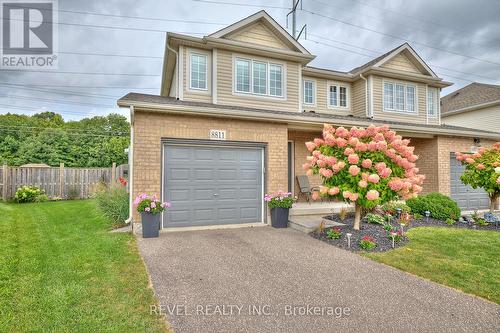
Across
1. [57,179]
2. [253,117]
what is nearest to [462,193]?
[253,117]

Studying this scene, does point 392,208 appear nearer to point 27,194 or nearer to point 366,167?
point 366,167

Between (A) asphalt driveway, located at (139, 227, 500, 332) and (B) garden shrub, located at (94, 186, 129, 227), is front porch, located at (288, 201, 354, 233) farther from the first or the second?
(B) garden shrub, located at (94, 186, 129, 227)

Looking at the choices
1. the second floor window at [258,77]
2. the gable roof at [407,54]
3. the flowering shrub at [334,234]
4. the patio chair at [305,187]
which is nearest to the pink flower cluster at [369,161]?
the flowering shrub at [334,234]

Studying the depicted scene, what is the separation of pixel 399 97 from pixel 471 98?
10027mm

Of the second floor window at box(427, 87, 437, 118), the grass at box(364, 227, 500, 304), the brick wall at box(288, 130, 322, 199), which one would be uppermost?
the second floor window at box(427, 87, 437, 118)

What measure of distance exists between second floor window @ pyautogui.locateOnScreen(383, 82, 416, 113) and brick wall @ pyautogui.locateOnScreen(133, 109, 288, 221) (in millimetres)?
7101

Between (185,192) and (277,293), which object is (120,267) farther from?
(185,192)

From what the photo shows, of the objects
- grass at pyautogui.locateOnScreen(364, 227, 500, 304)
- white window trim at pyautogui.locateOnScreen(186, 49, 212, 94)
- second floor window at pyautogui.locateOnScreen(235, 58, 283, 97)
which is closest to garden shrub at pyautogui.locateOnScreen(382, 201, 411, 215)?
grass at pyautogui.locateOnScreen(364, 227, 500, 304)

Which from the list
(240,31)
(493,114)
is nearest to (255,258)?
(240,31)

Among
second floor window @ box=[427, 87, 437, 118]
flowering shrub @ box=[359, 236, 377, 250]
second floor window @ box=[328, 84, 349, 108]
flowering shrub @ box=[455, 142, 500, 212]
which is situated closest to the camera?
flowering shrub @ box=[359, 236, 377, 250]

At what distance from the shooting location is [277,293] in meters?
3.44

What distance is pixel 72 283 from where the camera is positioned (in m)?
3.61

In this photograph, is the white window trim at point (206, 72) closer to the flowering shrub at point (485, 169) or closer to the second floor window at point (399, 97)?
the second floor window at point (399, 97)

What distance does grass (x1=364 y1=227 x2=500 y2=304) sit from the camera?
3.77m
